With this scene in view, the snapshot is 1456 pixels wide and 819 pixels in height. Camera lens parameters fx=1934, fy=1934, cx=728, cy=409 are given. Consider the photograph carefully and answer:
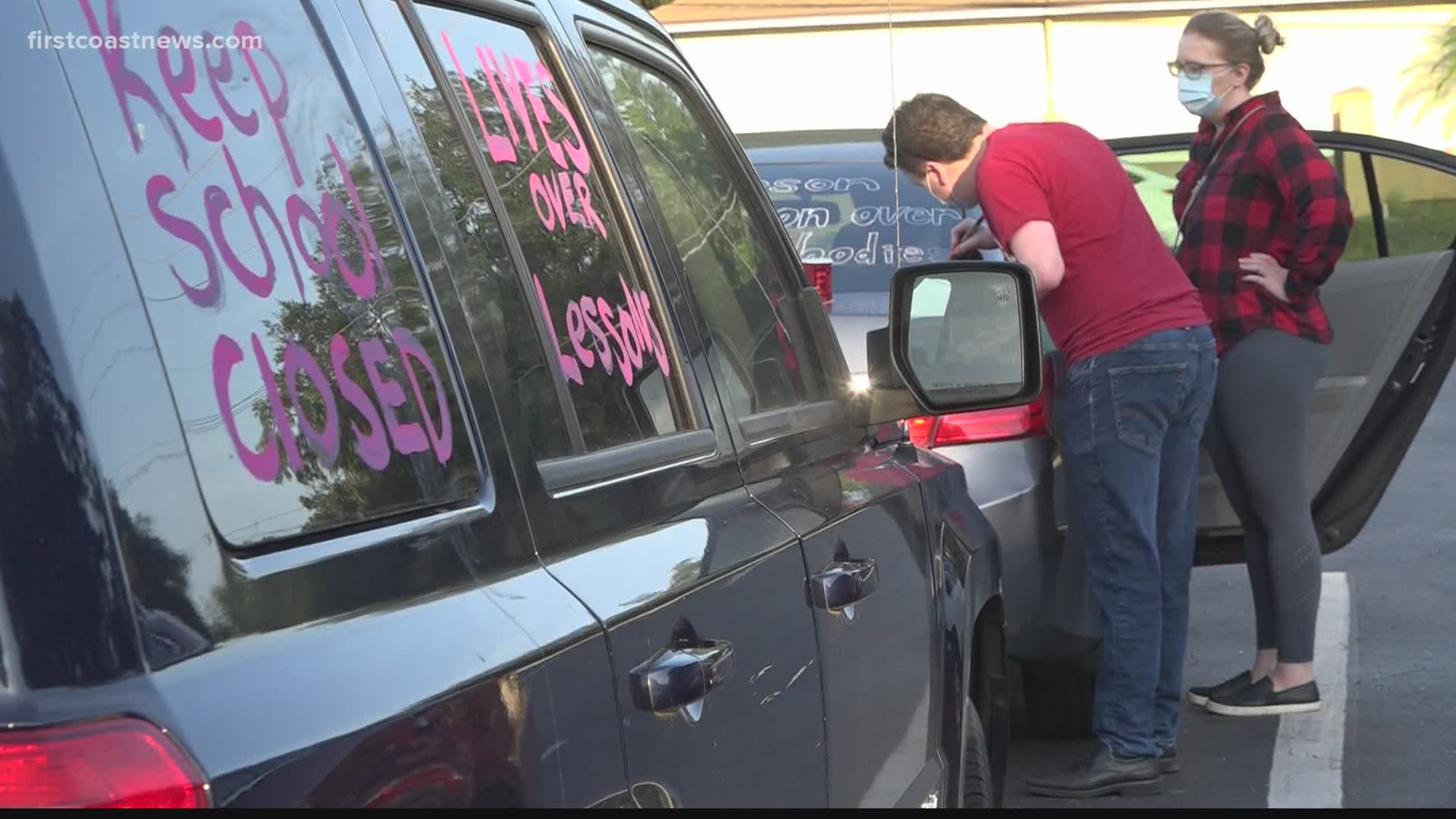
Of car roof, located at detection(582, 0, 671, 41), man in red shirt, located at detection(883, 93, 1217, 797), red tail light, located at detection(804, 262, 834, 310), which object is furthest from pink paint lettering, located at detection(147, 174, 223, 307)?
red tail light, located at detection(804, 262, 834, 310)

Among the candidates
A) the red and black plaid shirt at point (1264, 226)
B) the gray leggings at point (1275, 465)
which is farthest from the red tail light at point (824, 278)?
the gray leggings at point (1275, 465)

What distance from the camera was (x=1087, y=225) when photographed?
4.57m

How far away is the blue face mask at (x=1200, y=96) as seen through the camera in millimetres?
5293

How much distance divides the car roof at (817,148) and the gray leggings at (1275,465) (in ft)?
4.52

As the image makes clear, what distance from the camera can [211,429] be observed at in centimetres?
126

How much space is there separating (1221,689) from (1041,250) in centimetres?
188

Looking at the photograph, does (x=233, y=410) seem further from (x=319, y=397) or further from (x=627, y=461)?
(x=627, y=461)

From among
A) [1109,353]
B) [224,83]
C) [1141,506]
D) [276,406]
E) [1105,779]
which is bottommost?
[1105,779]

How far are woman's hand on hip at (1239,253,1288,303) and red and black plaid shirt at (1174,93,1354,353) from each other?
2 centimetres

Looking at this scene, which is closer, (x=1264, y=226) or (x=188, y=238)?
(x=188, y=238)

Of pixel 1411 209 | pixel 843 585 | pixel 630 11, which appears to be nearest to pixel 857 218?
pixel 1411 209

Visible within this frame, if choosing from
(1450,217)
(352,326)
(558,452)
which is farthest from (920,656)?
(1450,217)

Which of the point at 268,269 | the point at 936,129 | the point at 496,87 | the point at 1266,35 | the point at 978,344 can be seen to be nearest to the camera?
the point at 268,269

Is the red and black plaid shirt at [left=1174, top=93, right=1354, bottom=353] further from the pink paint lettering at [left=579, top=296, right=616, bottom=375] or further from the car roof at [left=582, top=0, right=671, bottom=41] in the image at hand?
the pink paint lettering at [left=579, top=296, right=616, bottom=375]
